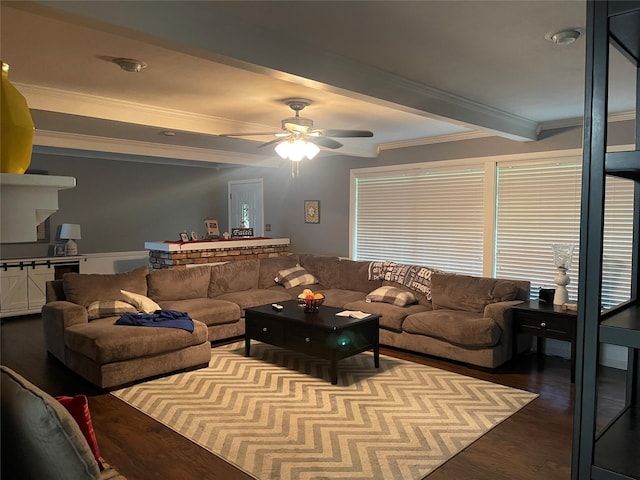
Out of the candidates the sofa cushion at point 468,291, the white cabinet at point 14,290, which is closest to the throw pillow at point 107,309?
the white cabinet at point 14,290

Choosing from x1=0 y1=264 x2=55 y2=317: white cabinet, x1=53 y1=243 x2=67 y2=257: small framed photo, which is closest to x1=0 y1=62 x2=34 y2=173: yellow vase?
x1=0 y1=264 x2=55 y2=317: white cabinet

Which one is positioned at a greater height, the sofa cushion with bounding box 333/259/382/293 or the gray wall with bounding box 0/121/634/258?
the gray wall with bounding box 0/121/634/258

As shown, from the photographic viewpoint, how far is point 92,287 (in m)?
4.82

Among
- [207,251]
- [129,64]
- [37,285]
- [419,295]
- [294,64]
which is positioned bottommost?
[37,285]

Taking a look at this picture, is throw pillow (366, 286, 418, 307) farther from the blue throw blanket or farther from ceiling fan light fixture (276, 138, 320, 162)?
the blue throw blanket

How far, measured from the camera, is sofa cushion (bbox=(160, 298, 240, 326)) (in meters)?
5.19

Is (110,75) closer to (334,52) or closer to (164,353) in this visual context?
(334,52)

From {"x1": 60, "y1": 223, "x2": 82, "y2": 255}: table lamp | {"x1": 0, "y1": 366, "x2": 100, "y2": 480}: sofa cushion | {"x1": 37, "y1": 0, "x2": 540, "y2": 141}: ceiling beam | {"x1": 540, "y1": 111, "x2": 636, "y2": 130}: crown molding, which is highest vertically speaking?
{"x1": 540, "y1": 111, "x2": 636, "y2": 130}: crown molding

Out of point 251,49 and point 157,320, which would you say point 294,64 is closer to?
point 251,49

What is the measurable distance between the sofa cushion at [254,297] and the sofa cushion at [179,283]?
28 centimetres

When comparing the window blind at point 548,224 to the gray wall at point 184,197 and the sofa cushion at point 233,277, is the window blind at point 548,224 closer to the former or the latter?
the gray wall at point 184,197

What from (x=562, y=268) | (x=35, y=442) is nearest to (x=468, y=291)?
(x=562, y=268)

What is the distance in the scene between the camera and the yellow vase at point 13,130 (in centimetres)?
107

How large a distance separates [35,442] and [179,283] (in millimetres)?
4536
